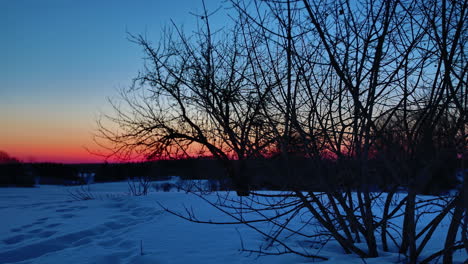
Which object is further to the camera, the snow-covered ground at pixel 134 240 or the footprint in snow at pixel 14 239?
the footprint in snow at pixel 14 239

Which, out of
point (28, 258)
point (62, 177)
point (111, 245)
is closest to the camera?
point (28, 258)

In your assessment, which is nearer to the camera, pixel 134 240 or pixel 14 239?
pixel 134 240

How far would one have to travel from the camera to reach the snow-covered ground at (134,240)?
2801 millimetres

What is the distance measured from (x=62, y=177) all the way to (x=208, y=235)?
3806 centimetres

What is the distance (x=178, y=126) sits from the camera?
1091cm

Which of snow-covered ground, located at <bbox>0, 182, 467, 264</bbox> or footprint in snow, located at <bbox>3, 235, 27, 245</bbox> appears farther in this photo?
footprint in snow, located at <bbox>3, 235, 27, 245</bbox>

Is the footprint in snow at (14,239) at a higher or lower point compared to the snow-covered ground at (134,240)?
lower

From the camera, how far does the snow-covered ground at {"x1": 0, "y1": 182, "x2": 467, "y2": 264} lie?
9.19 feet

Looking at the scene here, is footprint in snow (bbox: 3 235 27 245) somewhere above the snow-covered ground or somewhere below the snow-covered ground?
below

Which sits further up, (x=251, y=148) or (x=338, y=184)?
(x=251, y=148)

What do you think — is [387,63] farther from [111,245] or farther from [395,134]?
[111,245]

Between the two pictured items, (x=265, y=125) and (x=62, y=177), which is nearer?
(x=265, y=125)

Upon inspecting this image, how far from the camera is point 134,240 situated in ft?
11.5

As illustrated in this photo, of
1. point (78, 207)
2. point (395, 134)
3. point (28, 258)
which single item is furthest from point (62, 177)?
point (395, 134)
